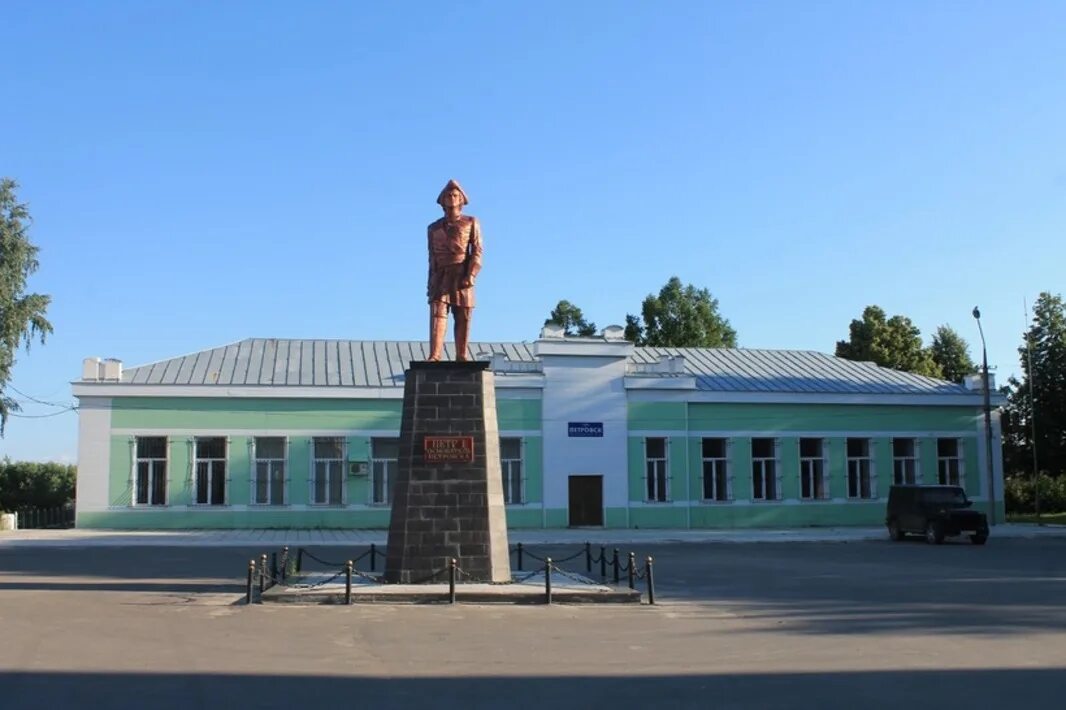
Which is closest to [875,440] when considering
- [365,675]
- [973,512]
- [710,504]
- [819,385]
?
[819,385]

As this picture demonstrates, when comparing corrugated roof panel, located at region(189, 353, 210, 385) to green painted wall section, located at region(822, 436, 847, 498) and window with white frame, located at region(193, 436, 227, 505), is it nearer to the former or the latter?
window with white frame, located at region(193, 436, 227, 505)

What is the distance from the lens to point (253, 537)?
34.8 metres

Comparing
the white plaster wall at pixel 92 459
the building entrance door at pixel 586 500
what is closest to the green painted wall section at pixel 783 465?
the building entrance door at pixel 586 500

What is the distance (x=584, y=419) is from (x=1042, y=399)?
2966cm

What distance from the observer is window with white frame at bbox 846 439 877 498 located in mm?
44938

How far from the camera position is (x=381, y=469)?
40906 millimetres

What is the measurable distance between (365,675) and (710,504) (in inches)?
1335

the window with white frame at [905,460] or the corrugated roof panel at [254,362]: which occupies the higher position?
the corrugated roof panel at [254,362]

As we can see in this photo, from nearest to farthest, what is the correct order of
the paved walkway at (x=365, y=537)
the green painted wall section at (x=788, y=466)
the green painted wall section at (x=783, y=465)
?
the paved walkway at (x=365, y=537) < the green painted wall section at (x=783, y=465) < the green painted wall section at (x=788, y=466)

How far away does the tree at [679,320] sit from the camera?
218 feet

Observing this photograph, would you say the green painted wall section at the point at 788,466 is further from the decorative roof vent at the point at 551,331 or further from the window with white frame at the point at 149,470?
the window with white frame at the point at 149,470

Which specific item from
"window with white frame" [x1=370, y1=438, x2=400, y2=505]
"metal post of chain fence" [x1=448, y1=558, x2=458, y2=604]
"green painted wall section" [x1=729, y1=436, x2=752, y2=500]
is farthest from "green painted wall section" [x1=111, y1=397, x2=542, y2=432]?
"metal post of chain fence" [x1=448, y1=558, x2=458, y2=604]

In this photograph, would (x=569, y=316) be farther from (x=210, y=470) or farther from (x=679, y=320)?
(x=210, y=470)

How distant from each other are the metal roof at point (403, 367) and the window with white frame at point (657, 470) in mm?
2901
